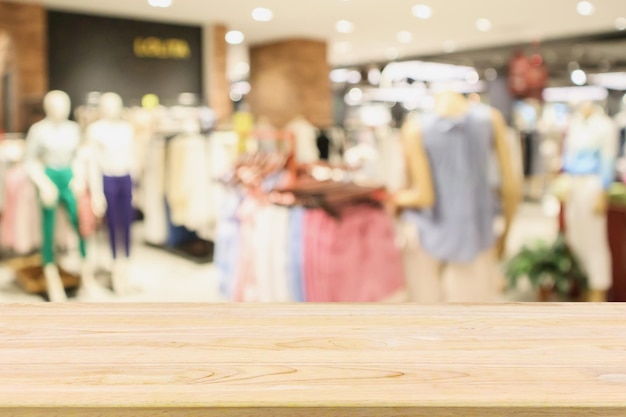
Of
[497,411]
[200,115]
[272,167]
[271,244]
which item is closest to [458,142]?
[271,244]

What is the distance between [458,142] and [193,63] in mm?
1470

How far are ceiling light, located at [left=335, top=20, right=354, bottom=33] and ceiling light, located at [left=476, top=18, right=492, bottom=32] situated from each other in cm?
59

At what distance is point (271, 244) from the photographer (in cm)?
342

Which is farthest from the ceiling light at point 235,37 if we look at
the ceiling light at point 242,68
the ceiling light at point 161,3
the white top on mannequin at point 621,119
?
the white top on mannequin at point 621,119

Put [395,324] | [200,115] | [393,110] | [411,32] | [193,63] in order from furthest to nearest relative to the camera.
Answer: [393,110] < [200,115] < [193,63] < [411,32] < [395,324]

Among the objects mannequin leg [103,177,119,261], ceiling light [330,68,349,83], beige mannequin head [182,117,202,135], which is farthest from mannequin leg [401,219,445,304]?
beige mannequin head [182,117,202,135]

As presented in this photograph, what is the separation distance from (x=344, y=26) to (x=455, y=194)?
951 mm

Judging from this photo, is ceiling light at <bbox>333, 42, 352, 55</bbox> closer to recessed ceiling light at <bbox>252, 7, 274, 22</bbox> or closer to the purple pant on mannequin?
recessed ceiling light at <bbox>252, 7, 274, 22</bbox>

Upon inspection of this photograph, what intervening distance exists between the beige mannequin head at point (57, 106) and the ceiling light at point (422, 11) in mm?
1912

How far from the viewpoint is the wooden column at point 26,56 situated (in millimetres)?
3309

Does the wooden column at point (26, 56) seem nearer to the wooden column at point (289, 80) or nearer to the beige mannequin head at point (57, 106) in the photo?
the beige mannequin head at point (57, 106)

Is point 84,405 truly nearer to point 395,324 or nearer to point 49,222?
point 395,324

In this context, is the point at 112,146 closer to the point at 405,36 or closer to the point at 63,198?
the point at 63,198

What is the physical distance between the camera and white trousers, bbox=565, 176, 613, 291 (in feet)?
13.3
